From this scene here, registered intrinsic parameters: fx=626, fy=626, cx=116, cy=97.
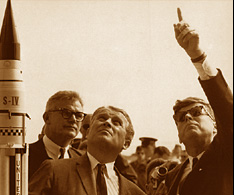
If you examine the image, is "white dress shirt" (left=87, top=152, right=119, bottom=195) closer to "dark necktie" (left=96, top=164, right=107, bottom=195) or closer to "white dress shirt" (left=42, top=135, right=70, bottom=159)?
"dark necktie" (left=96, top=164, right=107, bottom=195)

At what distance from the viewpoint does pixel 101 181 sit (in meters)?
7.61

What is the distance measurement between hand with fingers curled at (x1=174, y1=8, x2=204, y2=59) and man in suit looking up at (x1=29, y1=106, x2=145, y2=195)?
5.63ft

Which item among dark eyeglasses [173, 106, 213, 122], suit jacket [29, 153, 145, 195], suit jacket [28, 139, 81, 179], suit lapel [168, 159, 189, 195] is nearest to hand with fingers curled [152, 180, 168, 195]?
suit lapel [168, 159, 189, 195]

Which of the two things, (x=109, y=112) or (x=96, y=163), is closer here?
(x=96, y=163)

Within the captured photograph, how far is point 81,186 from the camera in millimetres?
7508

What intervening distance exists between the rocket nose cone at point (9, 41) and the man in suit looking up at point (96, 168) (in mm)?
2290

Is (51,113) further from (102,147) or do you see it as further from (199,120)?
(199,120)

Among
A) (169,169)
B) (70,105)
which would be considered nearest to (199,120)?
(169,169)

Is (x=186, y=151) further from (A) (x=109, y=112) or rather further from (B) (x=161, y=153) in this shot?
(B) (x=161, y=153)

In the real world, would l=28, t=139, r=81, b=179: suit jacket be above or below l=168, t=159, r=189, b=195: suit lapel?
above

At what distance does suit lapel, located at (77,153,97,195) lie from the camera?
7508 millimetres

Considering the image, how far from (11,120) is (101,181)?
2.43m

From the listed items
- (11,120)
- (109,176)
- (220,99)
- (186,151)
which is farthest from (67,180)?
(11,120)

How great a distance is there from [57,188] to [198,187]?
1659 mm
